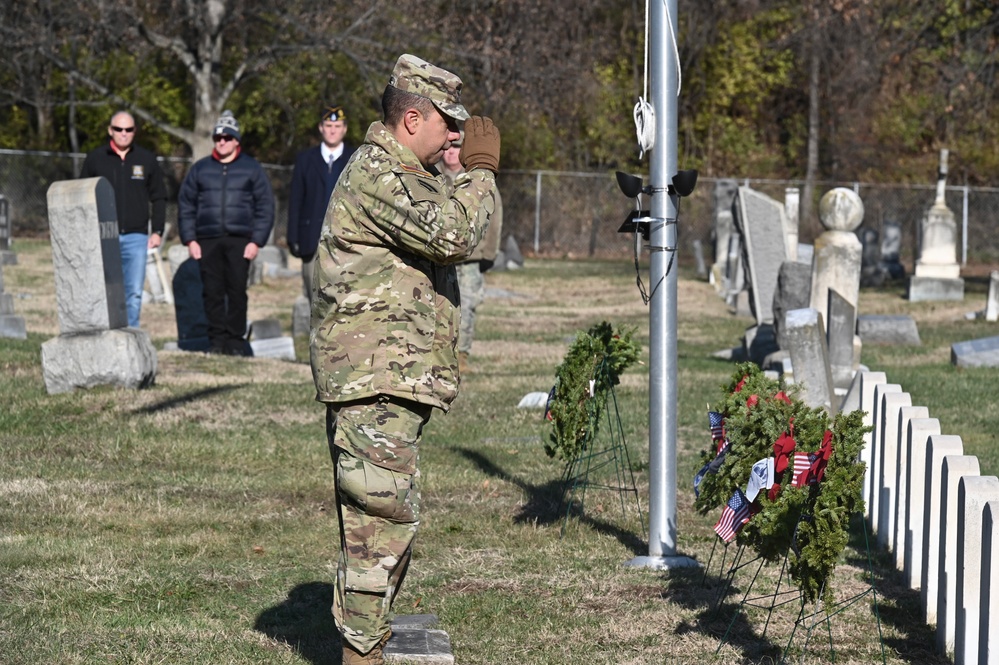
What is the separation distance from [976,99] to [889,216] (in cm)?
778

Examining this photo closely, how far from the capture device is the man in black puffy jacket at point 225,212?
12.8 meters

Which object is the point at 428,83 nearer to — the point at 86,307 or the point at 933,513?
the point at 933,513

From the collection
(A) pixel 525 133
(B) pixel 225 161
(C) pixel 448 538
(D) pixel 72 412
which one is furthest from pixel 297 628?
(A) pixel 525 133

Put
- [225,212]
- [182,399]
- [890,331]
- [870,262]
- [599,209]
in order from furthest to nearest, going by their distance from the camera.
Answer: [599,209]
[870,262]
[890,331]
[225,212]
[182,399]

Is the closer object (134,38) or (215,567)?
(215,567)

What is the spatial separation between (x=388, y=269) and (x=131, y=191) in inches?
356

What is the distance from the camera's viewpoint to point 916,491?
5.93 m

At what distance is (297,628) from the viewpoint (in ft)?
18.0

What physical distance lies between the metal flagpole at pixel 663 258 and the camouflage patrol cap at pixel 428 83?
1.68 meters

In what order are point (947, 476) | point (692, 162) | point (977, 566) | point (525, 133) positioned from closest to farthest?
1. point (977, 566)
2. point (947, 476)
3. point (525, 133)
4. point (692, 162)

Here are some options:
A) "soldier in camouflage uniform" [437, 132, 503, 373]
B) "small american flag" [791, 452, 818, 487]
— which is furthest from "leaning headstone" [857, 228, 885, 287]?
"small american flag" [791, 452, 818, 487]

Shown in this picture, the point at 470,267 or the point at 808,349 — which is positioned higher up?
the point at 470,267

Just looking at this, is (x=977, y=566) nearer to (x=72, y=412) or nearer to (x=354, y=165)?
(x=354, y=165)

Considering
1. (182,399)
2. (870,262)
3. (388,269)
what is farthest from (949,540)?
(870,262)
